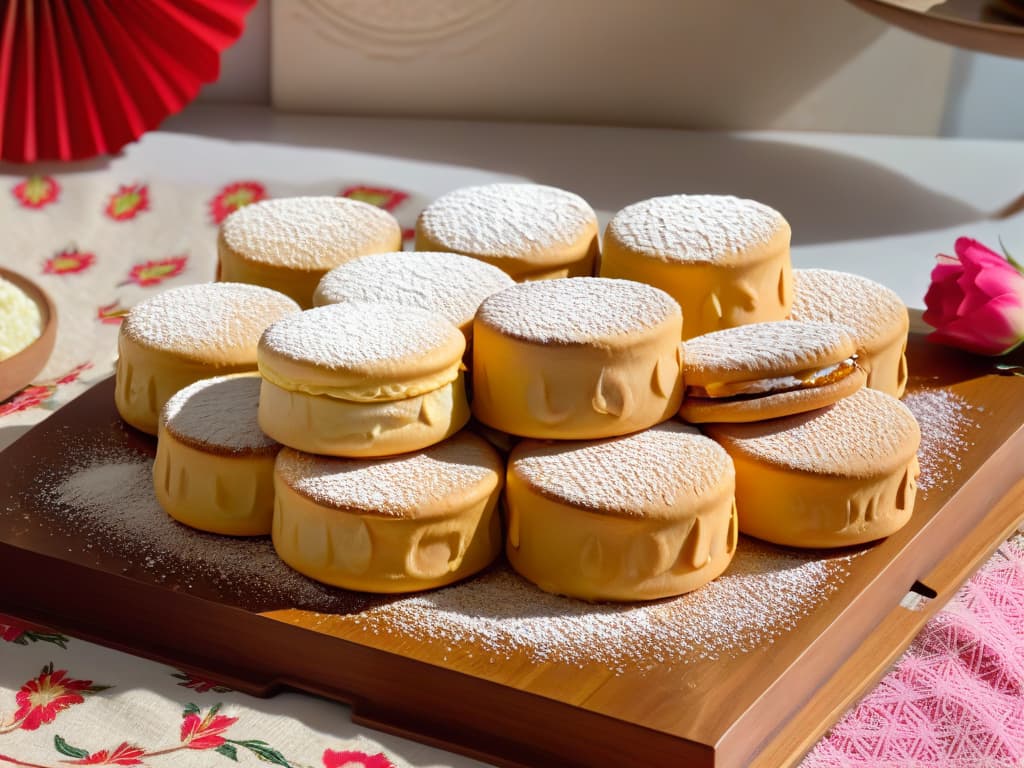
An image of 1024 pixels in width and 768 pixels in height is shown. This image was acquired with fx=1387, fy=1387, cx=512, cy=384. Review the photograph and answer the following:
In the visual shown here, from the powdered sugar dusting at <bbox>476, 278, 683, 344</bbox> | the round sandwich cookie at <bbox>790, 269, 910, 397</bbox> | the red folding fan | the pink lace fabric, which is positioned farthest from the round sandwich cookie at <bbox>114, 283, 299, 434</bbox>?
the red folding fan

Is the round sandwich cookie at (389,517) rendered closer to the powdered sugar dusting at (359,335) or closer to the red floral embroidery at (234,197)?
the powdered sugar dusting at (359,335)

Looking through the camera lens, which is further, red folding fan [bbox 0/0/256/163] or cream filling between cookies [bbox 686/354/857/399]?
red folding fan [bbox 0/0/256/163]

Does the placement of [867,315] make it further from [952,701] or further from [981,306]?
[952,701]

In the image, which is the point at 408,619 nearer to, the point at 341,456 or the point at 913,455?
the point at 341,456

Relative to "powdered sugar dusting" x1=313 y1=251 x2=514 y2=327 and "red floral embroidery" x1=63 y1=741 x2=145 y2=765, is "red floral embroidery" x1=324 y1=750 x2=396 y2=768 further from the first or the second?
"powdered sugar dusting" x1=313 y1=251 x2=514 y2=327

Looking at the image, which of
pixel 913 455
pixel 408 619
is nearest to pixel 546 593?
pixel 408 619

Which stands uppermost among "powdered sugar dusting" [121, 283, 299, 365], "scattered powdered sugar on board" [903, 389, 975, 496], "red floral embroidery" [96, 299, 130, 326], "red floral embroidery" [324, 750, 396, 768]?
"powdered sugar dusting" [121, 283, 299, 365]

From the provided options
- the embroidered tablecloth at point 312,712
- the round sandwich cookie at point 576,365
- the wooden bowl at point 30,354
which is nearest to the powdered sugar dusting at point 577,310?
the round sandwich cookie at point 576,365
